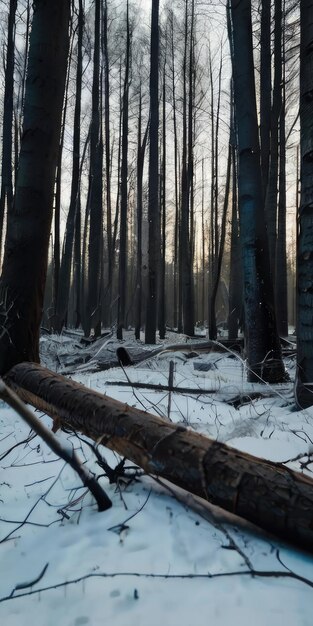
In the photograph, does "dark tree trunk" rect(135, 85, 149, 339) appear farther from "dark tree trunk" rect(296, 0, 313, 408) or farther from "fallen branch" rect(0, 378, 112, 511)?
"fallen branch" rect(0, 378, 112, 511)

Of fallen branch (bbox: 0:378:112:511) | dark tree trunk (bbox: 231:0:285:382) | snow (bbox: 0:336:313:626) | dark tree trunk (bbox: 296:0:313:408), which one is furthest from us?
dark tree trunk (bbox: 231:0:285:382)

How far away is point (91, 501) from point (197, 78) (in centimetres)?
1490

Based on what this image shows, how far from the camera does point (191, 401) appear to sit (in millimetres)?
3725

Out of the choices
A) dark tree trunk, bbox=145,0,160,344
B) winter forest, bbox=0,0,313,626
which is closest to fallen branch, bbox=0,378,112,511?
winter forest, bbox=0,0,313,626

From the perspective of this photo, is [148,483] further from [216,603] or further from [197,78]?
[197,78]

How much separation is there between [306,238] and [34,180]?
2.73 m

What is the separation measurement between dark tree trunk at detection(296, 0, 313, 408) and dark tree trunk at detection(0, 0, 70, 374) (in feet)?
8.10

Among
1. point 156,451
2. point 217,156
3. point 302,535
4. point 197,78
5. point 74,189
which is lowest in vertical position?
point 302,535

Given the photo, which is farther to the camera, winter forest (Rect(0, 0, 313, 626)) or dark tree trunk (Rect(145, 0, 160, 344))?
dark tree trunk (Rect(145, 0, 160, 344))

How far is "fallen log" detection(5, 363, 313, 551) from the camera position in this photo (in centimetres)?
130

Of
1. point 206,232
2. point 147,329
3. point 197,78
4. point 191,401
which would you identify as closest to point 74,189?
point 147,329

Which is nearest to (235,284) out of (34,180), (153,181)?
(153,181)

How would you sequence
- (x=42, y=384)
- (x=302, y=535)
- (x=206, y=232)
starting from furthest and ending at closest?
1. (x=206, y=232)
2. (x=42, y=384)
3. (x=302, y=535)

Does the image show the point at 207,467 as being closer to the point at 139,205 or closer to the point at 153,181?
the point at 153,181
